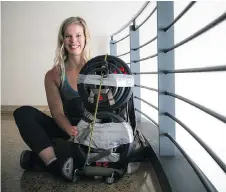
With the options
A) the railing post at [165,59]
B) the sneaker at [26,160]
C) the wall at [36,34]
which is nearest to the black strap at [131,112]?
the railing post at [165,59]

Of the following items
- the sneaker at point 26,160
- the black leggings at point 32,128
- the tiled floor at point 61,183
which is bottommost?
the tiled floor at point 61,183

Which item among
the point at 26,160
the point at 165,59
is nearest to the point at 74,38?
the point at 165,59

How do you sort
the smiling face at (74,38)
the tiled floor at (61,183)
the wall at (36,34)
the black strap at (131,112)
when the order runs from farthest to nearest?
the wall at (36,34) → the smiling face at (74,38) → the black strap at (131,112) → the tiled floor at (61,183)

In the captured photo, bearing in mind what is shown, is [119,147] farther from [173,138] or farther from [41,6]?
[41,6]

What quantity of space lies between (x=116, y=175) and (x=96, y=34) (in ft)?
8.64

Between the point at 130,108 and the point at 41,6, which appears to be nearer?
the point at 130,108

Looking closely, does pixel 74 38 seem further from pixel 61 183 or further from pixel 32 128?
pixel 61 183

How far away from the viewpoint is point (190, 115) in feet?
8.98

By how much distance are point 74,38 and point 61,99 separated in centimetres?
37

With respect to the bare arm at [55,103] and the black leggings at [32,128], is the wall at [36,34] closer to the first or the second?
the bare arm at [55,103]

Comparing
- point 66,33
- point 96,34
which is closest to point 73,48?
point 66,33

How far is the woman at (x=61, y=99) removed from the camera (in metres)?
1.24

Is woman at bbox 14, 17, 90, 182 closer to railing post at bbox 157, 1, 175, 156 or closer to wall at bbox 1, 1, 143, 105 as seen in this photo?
railing post at bbox 157, 1, 175, 156

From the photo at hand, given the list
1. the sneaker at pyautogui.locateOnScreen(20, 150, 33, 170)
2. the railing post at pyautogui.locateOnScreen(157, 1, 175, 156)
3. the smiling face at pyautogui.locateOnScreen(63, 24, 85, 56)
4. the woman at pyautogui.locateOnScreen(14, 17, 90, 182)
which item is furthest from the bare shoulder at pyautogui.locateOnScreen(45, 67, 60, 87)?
the railing post at pyautogui.locateOnScreen(157, 1, 175, 156)
